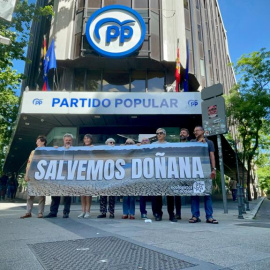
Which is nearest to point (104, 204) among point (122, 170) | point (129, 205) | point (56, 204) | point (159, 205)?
point (129, 205)

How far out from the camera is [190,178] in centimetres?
597

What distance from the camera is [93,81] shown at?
16125 mm

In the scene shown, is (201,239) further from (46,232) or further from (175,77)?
(175,77)

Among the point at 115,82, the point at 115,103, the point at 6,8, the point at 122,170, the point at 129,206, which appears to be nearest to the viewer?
the point at 6,8

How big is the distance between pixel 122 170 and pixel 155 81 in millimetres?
10909

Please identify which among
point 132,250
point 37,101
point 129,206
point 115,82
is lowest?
point 132,250

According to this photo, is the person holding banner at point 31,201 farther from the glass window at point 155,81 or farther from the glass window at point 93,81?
the glass window at point 155,81

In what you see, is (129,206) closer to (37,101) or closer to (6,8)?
(6,8)

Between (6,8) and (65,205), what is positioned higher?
(6,8)

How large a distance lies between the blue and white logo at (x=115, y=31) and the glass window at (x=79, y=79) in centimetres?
231

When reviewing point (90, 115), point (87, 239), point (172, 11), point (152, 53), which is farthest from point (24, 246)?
point (172, 11)

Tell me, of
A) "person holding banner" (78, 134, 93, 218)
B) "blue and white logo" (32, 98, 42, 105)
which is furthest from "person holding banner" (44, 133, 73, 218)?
"blue and white logo" (32, 98, 42, 105)

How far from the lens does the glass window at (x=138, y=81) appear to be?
52.4 ft


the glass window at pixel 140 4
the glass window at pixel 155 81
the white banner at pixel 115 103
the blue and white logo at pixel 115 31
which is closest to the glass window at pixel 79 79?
the blue and white logo at pixel 115 31
